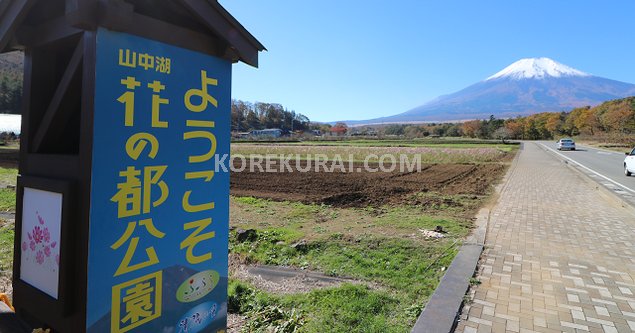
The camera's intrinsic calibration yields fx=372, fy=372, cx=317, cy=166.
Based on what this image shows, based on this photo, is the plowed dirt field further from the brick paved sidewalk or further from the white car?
the white car

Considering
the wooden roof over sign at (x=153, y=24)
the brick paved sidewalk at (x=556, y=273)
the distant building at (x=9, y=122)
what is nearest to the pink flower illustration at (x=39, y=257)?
the wooden roof over sign at (x=153, y=24)

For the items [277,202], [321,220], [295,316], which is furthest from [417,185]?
[295,316]

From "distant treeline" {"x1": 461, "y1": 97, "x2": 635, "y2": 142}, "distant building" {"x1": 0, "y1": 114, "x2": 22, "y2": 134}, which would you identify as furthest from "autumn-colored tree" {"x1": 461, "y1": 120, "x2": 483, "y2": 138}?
"distant building" {"x1": 0, "y1": 114, "x2": 22, "y2": 134}

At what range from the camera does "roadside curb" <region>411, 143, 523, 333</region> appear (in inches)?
121

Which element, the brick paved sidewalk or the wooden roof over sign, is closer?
the wooden roof over sign

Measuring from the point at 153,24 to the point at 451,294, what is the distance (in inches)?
135

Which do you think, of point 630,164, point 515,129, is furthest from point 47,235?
point 515,129

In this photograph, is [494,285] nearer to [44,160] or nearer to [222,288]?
[222,288]

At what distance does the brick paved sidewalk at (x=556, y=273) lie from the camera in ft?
10.7

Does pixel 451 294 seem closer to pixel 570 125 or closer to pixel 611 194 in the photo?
pixel 611 194

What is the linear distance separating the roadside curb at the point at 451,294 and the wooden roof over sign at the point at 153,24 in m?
2.55

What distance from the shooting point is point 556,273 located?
446cm

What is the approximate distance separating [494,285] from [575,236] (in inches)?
129

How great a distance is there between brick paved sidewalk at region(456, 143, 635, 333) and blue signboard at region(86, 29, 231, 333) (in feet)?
7.21
